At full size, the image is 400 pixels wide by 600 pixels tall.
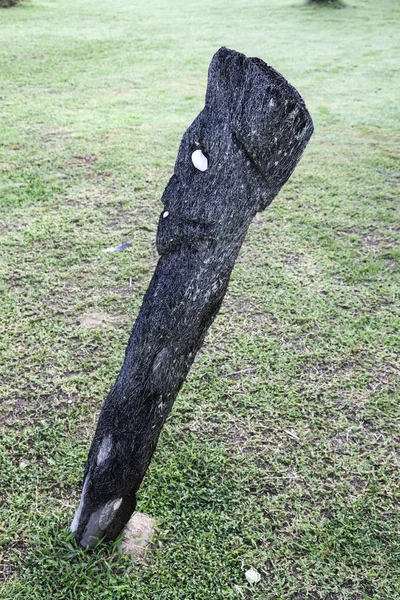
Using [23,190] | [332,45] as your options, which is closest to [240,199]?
[23,190]

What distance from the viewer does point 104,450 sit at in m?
2.03

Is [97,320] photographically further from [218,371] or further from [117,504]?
[117,504]

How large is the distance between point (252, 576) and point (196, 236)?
54.0 inches

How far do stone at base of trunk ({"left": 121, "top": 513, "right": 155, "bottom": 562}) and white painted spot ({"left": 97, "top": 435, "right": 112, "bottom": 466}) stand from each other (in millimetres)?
468

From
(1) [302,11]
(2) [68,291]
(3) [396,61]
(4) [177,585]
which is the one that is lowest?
(4) [177,585]

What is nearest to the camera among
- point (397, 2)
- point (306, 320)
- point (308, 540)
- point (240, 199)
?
point (240, 199)

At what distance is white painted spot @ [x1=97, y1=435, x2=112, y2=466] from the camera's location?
6.63 ft

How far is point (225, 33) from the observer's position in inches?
481

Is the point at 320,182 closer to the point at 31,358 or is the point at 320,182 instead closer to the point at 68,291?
the point at 68,291

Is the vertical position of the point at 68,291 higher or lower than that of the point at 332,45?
lower

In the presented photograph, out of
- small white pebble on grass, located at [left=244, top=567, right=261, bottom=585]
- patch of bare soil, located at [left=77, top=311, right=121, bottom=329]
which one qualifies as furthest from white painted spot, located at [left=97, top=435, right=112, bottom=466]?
patch of bare soil, located at [left=77, top=311, right=121, bottom=329]

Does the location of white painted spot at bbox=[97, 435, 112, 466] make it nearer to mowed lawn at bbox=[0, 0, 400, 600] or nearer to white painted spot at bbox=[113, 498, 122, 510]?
white painted spot at bbox=[113, 498, 122, 510]

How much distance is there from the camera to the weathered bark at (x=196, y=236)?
160cm

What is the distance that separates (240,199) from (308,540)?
150cm
